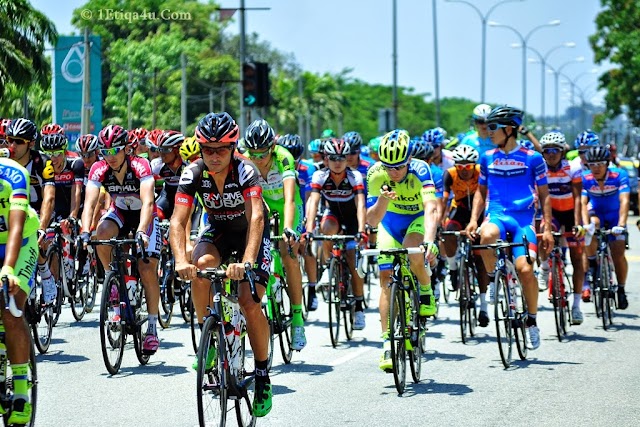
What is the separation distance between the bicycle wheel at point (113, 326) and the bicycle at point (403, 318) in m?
2.21

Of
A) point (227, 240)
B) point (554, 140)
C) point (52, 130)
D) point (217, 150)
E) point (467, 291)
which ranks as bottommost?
point (467, 291)

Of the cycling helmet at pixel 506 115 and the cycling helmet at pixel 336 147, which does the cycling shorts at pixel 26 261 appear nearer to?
the cycling helmet at pixel 506 115

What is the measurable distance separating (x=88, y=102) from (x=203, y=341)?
1291 inches

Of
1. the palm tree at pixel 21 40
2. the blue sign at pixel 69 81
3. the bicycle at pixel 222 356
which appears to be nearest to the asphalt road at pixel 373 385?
the bicycle at pixel 222 356

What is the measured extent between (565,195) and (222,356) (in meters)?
7.98

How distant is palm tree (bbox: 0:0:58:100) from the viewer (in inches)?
1156

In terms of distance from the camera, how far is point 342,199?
46.2ft

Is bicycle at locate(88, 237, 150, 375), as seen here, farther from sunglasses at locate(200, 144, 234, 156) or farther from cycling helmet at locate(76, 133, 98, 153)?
cycling helmet at locate(76, 133, 98, 153)

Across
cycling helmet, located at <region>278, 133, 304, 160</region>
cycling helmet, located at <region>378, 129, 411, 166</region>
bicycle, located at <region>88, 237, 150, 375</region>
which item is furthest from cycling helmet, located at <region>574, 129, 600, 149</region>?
bicycle, located at <region>88, 237, 150, 375</region>

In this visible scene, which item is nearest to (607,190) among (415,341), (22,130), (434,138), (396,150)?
(434,138)

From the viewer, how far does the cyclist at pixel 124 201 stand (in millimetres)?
11430

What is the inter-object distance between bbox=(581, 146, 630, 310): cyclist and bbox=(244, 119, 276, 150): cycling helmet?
213 inches

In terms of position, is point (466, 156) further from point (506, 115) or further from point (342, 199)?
point (506, 115)

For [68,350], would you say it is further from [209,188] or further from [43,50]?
[43,50]
